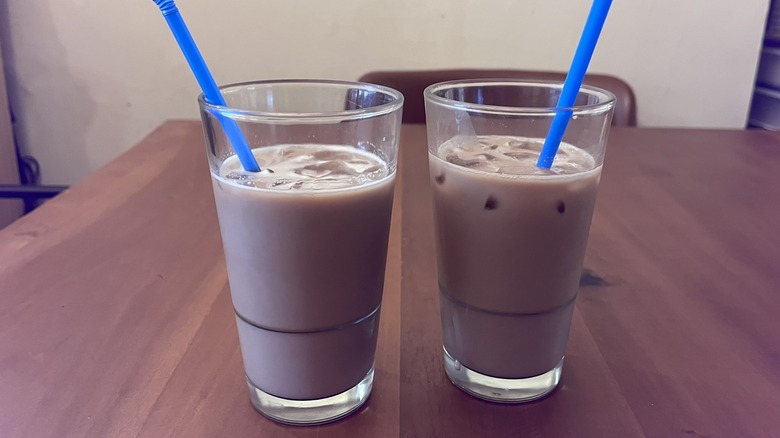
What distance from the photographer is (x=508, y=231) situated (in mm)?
467

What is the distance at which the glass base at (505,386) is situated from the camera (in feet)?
1.64

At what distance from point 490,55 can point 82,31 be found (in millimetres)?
1237

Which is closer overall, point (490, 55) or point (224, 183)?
point (224, 183)

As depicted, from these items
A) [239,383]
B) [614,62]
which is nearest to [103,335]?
[239,383]

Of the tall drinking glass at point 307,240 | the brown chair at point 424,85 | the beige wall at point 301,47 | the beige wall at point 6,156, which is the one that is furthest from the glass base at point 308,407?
the beige wall at point 6,156

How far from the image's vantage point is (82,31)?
186 centimetres

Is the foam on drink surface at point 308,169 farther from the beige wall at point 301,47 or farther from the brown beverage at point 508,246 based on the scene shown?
the beige wall at point 301,47

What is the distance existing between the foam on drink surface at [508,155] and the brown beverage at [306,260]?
68 millimetres

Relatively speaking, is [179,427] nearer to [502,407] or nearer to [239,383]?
[239,383]

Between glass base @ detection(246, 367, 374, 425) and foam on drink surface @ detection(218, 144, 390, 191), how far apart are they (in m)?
0.17

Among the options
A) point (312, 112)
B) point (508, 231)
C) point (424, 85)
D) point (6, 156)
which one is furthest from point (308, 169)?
point (6, 156)

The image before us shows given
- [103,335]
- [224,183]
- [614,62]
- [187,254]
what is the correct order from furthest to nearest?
1. [614,62]
2. [187,254]
3. [103,335]
4. [224,183]

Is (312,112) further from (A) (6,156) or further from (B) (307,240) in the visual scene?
(A) (6,156)

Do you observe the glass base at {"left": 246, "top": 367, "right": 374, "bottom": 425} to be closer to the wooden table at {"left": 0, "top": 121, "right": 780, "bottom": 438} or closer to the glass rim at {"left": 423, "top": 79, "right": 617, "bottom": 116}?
the wooden table at {"left": 0, "top": 121, "right": 780, "bottom": 438}
